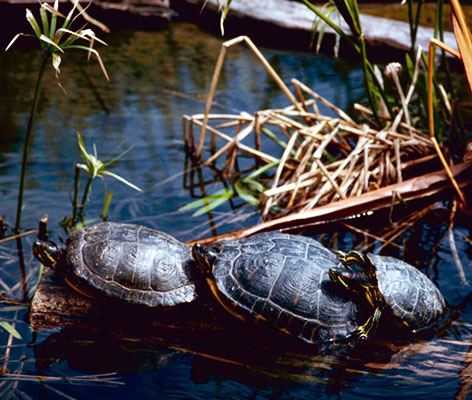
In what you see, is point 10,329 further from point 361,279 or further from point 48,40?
point 361,279

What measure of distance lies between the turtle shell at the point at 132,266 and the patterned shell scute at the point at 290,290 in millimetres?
188

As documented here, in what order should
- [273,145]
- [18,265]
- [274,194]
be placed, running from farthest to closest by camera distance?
[273,145], [274,194], [18,265]

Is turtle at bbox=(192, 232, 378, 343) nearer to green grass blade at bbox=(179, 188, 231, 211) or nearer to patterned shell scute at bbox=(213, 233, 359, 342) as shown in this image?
patterned shell scute at bbox=(213, 233, 359, 342)

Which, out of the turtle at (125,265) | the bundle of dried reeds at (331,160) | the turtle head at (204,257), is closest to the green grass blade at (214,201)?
the bundle of dried reeds at (331,160)

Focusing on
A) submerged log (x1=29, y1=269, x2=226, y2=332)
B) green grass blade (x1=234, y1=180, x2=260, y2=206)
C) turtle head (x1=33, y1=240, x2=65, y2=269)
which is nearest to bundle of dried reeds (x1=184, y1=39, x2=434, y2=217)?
green grass blade (x1=234, y1=180, x2=260, y2=206)

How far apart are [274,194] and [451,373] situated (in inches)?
62.0

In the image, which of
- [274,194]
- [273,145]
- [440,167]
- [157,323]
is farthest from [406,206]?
[157,323]

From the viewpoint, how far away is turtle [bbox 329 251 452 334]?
238cm

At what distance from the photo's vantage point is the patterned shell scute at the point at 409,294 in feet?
7.87

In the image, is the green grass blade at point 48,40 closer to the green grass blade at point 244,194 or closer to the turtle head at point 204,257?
the turtle head at point 204,257

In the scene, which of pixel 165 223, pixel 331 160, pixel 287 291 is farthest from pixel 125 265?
pixel 331 160

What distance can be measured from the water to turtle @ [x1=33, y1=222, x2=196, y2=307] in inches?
5.6

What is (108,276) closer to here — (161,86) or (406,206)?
(406,206)

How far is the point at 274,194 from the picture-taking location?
3465mm
